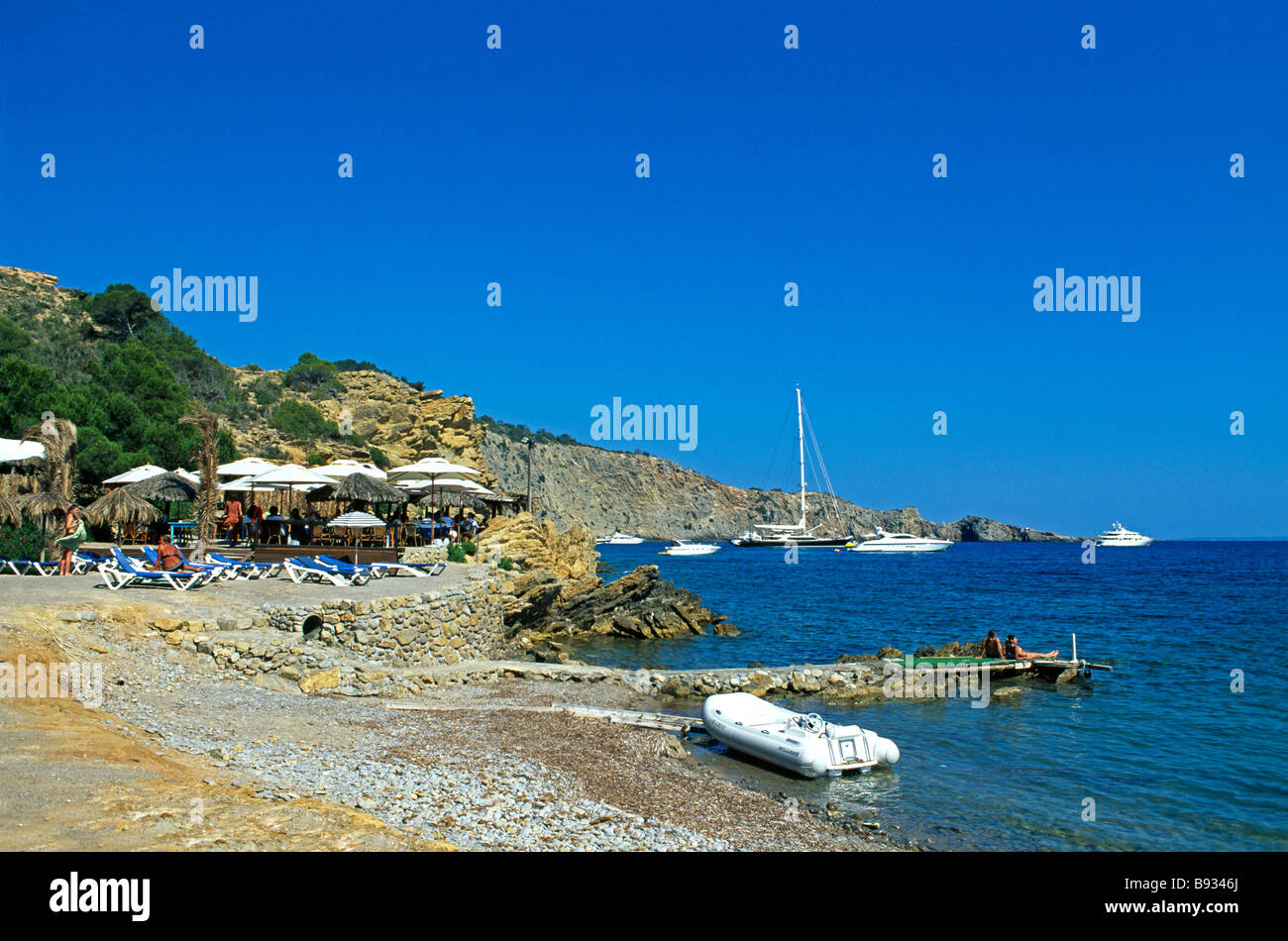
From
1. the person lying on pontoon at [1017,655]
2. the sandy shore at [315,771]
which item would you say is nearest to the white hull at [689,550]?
the person lying on pontoon at [1017,655]

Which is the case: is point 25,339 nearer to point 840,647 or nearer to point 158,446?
point 158,446

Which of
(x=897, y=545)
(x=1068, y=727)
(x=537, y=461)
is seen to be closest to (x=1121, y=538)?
(x=897, y=545)

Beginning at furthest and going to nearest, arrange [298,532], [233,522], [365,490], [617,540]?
[617,540], [233,522], [298,532], [365,490]

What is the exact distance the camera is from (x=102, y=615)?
12.7 meters

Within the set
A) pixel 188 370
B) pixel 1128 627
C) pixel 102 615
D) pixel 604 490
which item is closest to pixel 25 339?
pixel 188 370

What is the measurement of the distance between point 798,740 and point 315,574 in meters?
12.1

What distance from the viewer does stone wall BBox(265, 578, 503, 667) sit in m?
14.7

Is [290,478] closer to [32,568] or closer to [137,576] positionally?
[32,568]

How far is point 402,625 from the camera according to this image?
16016 mm

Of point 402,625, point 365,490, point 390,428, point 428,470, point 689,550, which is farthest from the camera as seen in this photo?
point 689,550

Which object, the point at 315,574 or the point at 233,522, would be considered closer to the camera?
the point at 315,574

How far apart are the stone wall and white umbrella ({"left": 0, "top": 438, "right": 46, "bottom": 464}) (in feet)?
36.1

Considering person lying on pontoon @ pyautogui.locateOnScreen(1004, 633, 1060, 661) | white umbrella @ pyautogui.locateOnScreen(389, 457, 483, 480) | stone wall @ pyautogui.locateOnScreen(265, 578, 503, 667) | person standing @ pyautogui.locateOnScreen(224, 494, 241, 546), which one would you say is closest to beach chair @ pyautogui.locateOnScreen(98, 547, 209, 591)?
stone wall @ pyautogui.locateOnScreen(265, 578, 503, 667)
